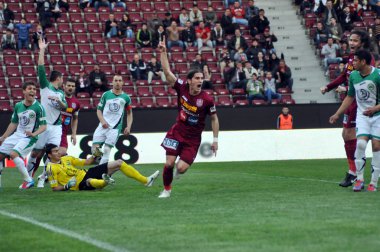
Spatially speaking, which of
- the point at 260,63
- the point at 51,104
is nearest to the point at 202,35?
the point at 260,63

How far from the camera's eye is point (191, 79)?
14.3 metres

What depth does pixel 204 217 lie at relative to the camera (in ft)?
36.2

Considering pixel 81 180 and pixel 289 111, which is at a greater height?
pixel 81 180

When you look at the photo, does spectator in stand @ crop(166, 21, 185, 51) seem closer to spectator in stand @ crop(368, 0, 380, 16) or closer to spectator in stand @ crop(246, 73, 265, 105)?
spectator in stand @ crop(246, 73, 265, 105)

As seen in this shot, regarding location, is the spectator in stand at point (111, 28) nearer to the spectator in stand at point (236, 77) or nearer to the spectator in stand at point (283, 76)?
the spectator in stand at point (236, 77)

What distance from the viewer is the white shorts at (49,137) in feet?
58.4

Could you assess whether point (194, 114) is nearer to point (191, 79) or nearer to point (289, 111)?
point (191, 79)

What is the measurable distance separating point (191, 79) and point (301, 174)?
7.25m

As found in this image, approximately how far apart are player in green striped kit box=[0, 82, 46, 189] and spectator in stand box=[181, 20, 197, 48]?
1997 centimetres

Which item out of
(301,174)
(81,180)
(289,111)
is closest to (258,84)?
(289,111)

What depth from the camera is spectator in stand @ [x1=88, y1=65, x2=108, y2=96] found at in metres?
32.6

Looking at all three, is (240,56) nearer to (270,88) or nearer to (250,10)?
(270,88)

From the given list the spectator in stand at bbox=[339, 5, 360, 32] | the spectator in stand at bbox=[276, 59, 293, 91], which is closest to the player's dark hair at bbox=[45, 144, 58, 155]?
the spectator in stand at bbox=[276, 59, 293, 91]

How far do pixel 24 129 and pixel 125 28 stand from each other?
19978 millimetres
